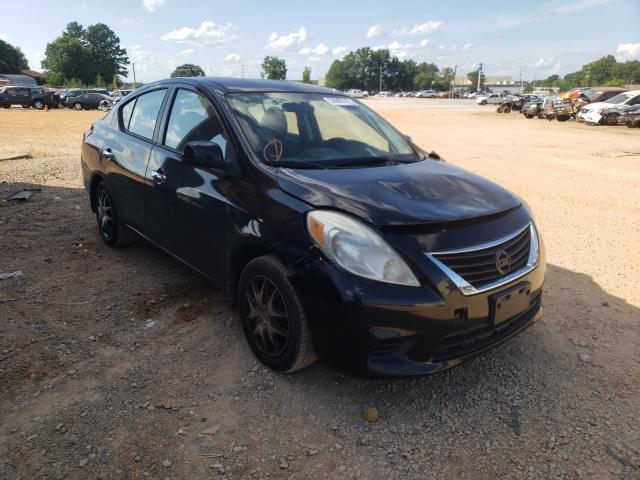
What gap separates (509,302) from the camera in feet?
8.48

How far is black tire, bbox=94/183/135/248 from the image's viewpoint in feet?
15.6

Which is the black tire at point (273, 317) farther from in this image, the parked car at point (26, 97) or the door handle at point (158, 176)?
the parked car at point (26, 97)

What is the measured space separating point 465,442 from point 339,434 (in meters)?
0.62

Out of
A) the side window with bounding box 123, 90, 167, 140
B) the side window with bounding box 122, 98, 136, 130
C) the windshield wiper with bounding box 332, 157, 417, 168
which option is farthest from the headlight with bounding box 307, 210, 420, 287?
the side window with bounding box 122, 98, 136, 130

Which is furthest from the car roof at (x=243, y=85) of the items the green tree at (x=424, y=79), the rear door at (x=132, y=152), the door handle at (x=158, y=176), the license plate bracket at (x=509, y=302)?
the green tree at (x=424, y=79)

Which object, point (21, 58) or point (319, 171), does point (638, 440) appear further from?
point (21, 58)

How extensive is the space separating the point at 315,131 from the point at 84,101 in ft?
122

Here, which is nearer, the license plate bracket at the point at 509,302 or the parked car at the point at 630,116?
the license plate bracket at the point at 509,302

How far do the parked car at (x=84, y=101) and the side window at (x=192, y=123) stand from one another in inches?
1410

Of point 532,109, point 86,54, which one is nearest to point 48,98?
point 532,109

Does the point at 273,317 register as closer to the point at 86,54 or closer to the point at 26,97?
the point at 26,97

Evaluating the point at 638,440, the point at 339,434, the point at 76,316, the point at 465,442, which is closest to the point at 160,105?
the point at 76,316

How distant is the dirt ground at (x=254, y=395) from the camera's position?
7.56ft

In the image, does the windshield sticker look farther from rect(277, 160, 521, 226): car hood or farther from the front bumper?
the front bumper
